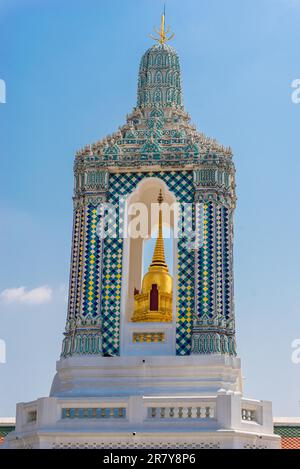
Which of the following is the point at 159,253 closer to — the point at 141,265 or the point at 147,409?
the point at 141,265

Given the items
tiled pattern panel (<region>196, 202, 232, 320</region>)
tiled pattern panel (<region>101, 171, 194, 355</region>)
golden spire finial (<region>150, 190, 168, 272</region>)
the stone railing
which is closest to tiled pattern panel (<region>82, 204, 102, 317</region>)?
tiled pattern panel (<region>101, 171, 194, 355</region>)

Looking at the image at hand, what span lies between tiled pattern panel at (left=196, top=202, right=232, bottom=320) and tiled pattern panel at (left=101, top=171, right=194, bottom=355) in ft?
0.87

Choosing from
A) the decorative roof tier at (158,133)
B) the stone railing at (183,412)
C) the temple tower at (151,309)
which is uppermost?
the decorative roof tier at (158,133)

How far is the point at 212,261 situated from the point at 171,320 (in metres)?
1.79

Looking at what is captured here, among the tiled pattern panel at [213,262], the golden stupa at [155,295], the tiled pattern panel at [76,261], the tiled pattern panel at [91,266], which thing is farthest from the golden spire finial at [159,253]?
the tiled pattern panel at [76,261]

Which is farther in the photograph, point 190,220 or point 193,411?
point 190,220

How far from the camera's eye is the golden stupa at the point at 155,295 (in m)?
24.2

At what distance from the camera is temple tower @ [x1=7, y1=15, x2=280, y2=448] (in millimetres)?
20953

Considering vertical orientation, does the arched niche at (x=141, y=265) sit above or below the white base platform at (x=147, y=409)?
above

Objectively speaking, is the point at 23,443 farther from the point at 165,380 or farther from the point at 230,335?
the point at 230,335

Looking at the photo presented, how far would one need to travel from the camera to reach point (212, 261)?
78.4 ft

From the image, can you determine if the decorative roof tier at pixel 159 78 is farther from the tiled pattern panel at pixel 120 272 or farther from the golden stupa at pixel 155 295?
the golden stupa at pixel 155 295

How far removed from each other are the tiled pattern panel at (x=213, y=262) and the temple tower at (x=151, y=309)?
3 centimetres
